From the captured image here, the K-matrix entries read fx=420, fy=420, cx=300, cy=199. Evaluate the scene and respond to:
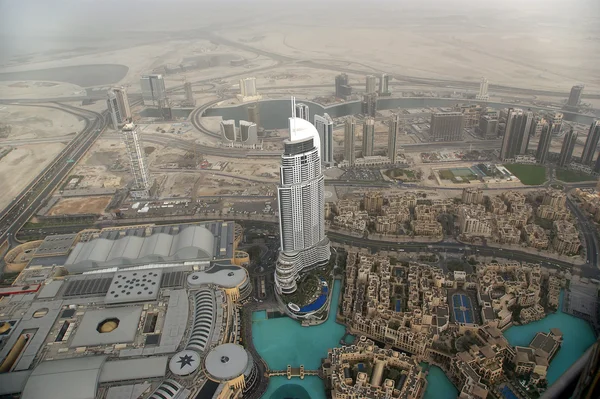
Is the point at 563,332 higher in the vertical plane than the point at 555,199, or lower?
lower

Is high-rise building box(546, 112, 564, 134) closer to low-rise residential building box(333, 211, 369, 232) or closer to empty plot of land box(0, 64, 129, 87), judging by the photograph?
low-rise residential building box(333, 211, 369, 232)

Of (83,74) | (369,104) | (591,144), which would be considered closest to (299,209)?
(591,144)

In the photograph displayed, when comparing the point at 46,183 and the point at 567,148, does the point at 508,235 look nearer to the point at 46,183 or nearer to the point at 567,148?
the point at 567,148

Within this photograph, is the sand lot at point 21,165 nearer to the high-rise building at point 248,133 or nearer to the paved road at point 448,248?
the high-rise building at point 248,133

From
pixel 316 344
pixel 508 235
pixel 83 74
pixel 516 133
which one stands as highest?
pixel 83 74

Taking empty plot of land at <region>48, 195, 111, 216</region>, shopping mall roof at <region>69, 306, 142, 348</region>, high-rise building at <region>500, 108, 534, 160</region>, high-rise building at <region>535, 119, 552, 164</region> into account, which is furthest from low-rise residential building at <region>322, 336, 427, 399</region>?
high-rise building at <region>535, 119, 552, 164</region>

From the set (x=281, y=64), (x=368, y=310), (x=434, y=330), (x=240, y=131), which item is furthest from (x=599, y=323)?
(x=281, y=64)

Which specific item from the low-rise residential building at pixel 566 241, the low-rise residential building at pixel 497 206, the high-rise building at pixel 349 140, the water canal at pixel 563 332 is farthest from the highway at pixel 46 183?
the low-rise residential building at pixel 566 241
